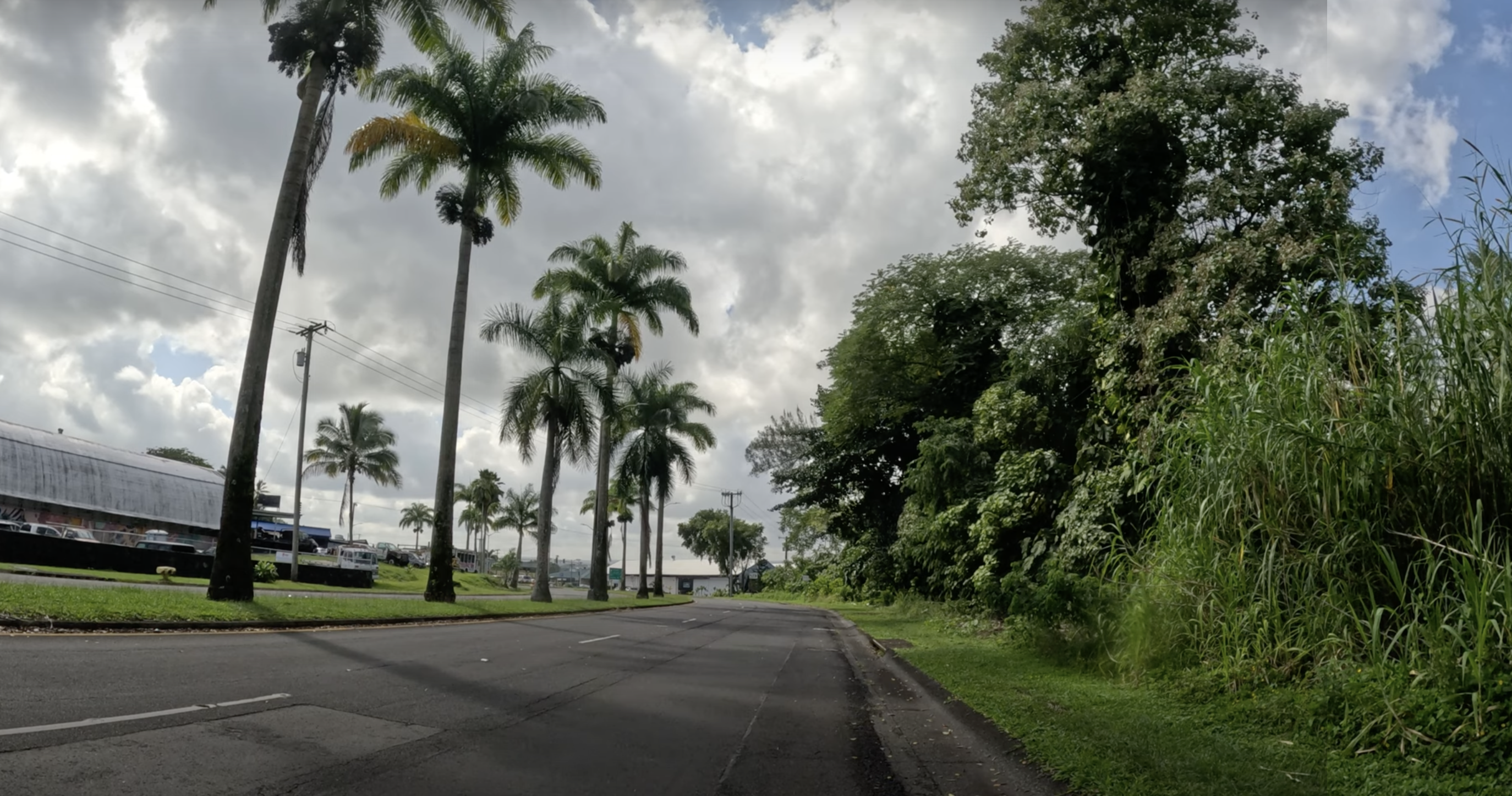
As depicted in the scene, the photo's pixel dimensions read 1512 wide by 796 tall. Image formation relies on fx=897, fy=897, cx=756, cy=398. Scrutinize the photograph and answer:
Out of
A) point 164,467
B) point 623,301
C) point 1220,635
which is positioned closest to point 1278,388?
point 1220,635

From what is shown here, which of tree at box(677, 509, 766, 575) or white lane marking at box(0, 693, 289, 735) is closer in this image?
white lane marking at box(0, 693, 289, 735)

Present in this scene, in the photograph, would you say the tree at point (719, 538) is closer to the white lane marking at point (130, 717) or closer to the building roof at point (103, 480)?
the building roof at point (103, 480)

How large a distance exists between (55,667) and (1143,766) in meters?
8.63

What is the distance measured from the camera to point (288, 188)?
17.5 m

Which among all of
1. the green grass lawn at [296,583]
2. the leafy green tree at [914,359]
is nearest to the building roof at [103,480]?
the green grass lawn at [296,583]

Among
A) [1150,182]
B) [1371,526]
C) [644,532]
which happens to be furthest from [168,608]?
[644,532]

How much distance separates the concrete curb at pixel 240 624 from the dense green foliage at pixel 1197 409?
37.2ft

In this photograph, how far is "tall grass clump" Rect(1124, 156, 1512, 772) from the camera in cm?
564

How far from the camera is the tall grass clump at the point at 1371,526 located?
5.64 metres

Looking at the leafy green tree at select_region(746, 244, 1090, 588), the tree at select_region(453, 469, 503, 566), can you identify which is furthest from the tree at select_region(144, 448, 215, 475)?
the leafy green tree at select_region(746, 244, 1090, 588)

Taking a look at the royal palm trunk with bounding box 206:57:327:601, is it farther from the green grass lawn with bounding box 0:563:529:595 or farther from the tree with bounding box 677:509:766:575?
the tree with bounding box 677:509:766:575

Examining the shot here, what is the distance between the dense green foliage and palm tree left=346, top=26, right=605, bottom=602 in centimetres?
1225

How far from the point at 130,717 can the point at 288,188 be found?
13975 mm

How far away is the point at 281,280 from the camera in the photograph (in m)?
17.3
